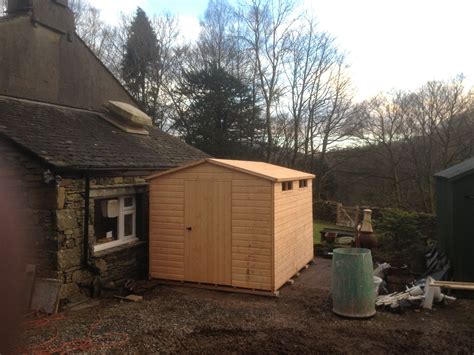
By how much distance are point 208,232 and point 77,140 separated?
3.99 meters

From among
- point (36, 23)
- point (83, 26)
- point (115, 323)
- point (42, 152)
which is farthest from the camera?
point (83, 26)

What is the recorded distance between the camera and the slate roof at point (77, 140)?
333 inches

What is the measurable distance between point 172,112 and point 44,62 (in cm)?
1772

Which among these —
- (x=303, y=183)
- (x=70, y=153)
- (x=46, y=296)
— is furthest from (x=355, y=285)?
(x=70, y=153)

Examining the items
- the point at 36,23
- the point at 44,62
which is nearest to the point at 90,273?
the point at 44,62

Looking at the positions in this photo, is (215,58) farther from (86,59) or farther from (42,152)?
(42,152)

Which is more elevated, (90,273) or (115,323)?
(90,273)

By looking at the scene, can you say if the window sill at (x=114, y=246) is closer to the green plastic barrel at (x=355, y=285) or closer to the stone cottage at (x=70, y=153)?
the stone cottage at (x=70, y=153)

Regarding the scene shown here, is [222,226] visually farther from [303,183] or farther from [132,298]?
[303,183]

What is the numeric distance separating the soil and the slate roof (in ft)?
10.0

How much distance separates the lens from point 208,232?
9445mm

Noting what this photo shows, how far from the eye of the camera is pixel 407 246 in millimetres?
12789

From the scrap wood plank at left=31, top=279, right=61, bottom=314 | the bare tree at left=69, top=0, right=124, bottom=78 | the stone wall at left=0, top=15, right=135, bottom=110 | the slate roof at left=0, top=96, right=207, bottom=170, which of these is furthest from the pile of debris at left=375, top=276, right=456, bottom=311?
the bare tree at left=69, top=0, right=124, bottom=78

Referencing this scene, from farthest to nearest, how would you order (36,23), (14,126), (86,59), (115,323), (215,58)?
(215,58) < (86,59) < (36,23) < (14,126) < (115,323)
